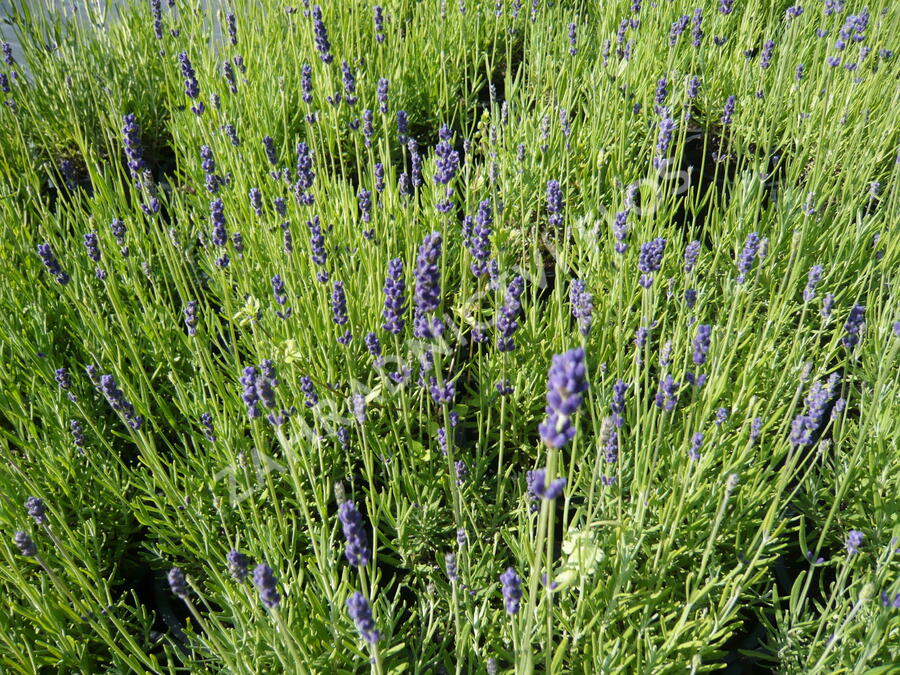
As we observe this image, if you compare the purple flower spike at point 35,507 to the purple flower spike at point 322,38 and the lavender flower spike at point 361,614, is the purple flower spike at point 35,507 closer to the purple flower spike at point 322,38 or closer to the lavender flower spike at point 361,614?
the lavender flower spike at point 361,614

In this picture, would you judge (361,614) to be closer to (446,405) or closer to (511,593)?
(511,593)

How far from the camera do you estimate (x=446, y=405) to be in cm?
140

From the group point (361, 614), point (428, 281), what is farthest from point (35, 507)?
point (428, 281)

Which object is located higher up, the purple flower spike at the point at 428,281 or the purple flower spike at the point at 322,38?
the purple flower spike at the point at 322,38

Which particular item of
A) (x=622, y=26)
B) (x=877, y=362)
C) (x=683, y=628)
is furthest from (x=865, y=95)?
(x=683, y=628)

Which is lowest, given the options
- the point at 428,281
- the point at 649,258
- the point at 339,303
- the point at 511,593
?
the point at 511,593

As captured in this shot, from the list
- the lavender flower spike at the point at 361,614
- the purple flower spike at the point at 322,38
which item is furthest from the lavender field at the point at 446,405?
the purple flower spike at the point at 322,38

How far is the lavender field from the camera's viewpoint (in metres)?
1.45

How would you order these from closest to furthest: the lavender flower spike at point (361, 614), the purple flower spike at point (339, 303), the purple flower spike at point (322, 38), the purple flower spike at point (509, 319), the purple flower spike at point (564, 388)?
the purple flower spike at point (564, 388) → the lavender flower spike at point (361, 614) → the purple flower spike at point (509, 319) → the purple flower spike at point (339, 303) → the purple flower spike at point (322, 38)

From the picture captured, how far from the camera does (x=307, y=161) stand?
1971mm

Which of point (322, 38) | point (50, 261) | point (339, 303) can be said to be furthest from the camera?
point (322, 38)

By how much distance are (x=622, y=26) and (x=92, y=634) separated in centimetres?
338

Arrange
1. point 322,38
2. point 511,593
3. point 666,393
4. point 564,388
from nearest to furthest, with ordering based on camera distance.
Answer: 1. point 564,388
2. point 511,593
3. point 666,393
4. point 322,38

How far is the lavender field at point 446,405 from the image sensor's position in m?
1.45
